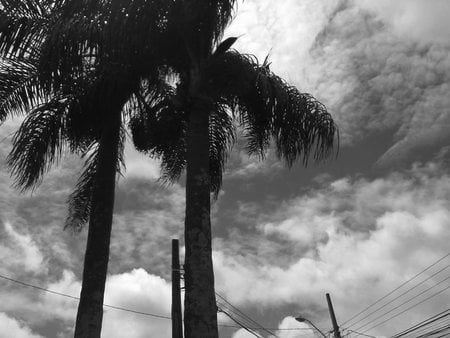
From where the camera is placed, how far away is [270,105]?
1021cm

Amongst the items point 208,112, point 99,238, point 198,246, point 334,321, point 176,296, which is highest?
point 334,321

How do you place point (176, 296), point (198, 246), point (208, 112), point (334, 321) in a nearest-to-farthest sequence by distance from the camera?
point (198, 246), point (208, 112), point (176, 296), point (334, 321)

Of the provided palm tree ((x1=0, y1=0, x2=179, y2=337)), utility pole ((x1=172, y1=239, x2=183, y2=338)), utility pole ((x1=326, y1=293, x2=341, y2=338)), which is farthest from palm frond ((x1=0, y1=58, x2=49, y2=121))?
utility pole ((x1=326, y1=293, x2=341, y2=338))

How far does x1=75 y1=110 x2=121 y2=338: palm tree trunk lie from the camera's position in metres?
8.78

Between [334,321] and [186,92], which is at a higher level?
[334,321]

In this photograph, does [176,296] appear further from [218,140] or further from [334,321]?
[334,321]

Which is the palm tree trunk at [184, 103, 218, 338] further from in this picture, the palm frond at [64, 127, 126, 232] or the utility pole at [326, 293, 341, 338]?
the utility pole at [326, 293, 341, 338]

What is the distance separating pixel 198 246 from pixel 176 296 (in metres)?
4.53

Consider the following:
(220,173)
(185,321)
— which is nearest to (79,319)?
(185,321)

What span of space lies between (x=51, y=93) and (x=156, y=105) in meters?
2.10

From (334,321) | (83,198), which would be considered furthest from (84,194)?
(334,321)

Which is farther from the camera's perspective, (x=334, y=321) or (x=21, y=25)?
(x=334, y=321)

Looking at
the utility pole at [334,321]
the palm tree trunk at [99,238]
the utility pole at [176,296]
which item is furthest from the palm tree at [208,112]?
the utility pole at [334,321]

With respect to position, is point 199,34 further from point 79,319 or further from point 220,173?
point 79,319
